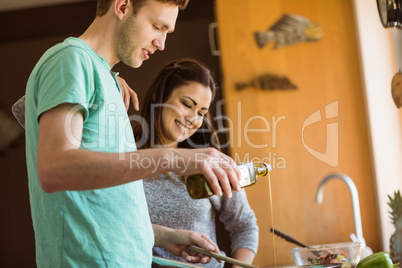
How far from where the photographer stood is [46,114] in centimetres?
83

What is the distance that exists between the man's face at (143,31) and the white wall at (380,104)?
1.98 m

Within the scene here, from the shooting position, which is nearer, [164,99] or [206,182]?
[206,182]

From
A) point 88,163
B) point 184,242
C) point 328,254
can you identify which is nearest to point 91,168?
point 88,163

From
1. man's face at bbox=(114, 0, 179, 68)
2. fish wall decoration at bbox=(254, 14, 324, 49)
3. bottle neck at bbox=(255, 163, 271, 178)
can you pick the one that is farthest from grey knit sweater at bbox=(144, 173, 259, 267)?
fish wall decoration at bbox=(254, 14, 324, 49)

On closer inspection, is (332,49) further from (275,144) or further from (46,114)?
(46,114)

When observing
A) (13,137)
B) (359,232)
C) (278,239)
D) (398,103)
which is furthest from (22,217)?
(398,103)

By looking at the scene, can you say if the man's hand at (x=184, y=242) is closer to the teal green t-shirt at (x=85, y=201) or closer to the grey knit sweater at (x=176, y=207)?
the grey knit sweater at (x=176, y=207)

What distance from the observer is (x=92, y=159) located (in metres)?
0.79

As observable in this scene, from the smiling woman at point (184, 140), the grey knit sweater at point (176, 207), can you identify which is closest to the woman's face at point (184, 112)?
the smiling woman at point (184, 140)

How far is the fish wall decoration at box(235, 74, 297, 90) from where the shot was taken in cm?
293

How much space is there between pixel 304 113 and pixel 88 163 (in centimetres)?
229

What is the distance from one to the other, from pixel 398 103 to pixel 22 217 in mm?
2814

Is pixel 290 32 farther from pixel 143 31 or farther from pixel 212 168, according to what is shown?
pixel 212 168

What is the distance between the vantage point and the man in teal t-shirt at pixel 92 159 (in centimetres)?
79
